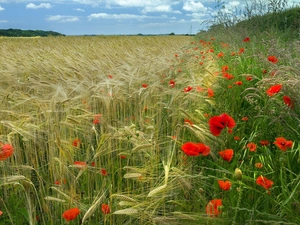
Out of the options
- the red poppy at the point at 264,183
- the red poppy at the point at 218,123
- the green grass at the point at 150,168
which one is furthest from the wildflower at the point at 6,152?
the red poppy at the point at 264,183

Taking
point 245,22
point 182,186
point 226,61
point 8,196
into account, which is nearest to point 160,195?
point 182,186

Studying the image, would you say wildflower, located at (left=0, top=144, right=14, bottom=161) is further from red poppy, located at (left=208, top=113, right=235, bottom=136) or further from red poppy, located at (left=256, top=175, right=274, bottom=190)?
red poppy, located at (left=256, top=175, right=274, bottom=190)

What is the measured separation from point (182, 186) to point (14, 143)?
111cm

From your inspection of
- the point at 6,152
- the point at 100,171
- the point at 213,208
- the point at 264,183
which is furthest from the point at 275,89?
the point at 6,152

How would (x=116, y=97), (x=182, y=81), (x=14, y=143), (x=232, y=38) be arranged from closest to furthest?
(x=14, y=143), (x=116, y=97), (x=182, y=81), (x=232, y=38)

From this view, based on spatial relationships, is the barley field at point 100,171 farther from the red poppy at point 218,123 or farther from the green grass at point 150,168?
the red poppy at point 218,123

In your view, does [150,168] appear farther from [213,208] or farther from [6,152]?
[6,152]

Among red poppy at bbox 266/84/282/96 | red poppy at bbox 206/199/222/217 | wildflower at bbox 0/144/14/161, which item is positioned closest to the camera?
red poppy at bbox 206/199/222/217

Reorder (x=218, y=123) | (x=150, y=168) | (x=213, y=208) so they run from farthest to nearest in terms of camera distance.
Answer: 1. (x=150, y=168)
2. (x=218, y=123)
3. (x=213, y=208)

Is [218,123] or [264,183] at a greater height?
[218,123]

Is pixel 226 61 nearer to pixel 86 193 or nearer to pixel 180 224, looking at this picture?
pixel 86 193

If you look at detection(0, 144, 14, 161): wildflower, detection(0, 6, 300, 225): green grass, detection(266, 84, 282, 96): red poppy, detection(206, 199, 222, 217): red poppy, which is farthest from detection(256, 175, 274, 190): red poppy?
detection(0, 144, 14, 161): wildflower

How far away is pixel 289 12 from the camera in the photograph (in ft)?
35.7

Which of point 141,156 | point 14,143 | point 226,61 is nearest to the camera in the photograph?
point 141,156
